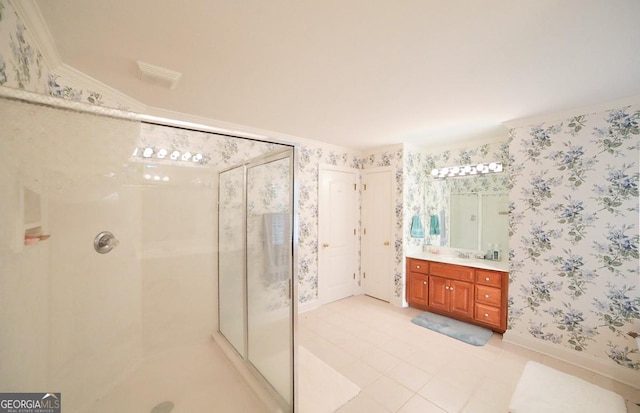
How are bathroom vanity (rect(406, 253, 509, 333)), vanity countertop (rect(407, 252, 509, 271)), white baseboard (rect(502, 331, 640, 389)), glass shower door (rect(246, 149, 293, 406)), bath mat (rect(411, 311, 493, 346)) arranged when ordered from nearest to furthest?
1. glass shower door (rect(246, 149, 293, 406))
2. white baseboard (rect(502, 331, 640, 389))
3. bath mat (rect(411, 311, 493, 346))
4. bathroom vanity (rect(406, 253, 509, 333))
5. vanity countertop (rect(407, 252, 509, 271))

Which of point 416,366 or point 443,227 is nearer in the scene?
point 416,366

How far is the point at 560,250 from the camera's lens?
2.26 m

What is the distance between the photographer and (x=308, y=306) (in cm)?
334

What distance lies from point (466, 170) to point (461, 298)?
68.2 inches

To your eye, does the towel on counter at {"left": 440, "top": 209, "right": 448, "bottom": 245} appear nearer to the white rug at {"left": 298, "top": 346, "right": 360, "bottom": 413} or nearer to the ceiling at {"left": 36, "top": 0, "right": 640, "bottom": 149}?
the ceiling at {"left": 36, "top": 0, "right": 640, "bottom": 149}

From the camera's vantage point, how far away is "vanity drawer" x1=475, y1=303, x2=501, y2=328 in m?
2.68

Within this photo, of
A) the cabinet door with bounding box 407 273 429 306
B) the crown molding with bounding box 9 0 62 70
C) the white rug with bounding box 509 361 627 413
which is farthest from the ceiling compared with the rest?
the white rug with bounding box 509 361 627 413

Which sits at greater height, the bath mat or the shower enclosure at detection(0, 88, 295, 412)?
the shower enclosure at detection(0, 88, 295, 412)

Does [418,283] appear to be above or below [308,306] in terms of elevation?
above

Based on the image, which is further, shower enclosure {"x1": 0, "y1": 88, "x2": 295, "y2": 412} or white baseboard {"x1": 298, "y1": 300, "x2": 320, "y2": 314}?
white baseboard {"x1": 298, "y1": 300, "x2": 320, "y2": 314}

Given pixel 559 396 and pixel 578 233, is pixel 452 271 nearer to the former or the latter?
pixel 578 233

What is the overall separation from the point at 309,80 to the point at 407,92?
81 cm

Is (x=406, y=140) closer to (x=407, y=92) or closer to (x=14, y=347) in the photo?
(x=407, y=92)

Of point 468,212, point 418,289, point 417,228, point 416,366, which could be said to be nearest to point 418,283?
point 418,289
